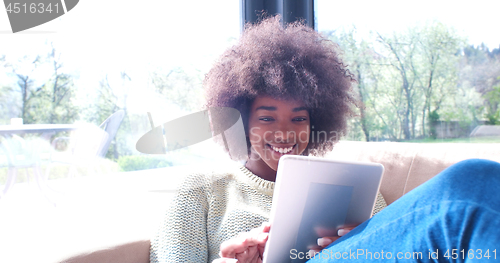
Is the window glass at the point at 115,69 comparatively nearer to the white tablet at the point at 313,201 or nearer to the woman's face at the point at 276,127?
the woman's face at the point at 276,127

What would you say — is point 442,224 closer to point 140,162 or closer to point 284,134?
point 284,134

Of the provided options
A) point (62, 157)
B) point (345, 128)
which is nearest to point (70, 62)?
point (62, 157)

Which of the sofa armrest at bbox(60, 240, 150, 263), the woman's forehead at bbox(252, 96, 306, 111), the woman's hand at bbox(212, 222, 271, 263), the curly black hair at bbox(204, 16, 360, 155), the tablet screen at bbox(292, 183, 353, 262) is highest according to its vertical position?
the curly black hair at bbox(204, 16, 360, 155)

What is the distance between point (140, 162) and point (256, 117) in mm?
617

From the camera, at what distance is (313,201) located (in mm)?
708

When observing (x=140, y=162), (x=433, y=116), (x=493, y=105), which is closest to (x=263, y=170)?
(x=140, y=162)

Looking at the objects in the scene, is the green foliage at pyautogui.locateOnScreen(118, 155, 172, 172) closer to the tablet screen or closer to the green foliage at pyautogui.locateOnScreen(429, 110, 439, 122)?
the tablet screen

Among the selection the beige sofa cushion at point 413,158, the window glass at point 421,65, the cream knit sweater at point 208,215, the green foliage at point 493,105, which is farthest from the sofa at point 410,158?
the green foliage at point 493,105

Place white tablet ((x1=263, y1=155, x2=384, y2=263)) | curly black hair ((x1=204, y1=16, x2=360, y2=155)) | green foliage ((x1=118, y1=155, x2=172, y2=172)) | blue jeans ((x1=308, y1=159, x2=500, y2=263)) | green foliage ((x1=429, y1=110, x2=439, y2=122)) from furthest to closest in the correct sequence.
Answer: green foliage ((x1=429, y1=110, x2=439, y2=122)) < green foliage ((x1=118, y1=155, x2=172, y2=172)) < curly black hair ((x1=204, y1=16, x2=360, y2=155)) < white tablet ((x1=263, y1=155, x2=384, y2=263)) < blue jeans ((x1=308, y1=159, x2=500, y2=263))

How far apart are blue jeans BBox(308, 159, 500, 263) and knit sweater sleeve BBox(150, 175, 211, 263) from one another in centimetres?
43

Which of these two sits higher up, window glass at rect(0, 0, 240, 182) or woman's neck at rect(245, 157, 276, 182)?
window glass at rect(0, 0, 240, 182)

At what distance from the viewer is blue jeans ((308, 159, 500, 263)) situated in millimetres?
513

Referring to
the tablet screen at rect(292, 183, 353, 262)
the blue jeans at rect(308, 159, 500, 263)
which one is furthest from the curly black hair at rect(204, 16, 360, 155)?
the blue jeans at rect(308, 159, 500, 263)

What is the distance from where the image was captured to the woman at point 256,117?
96 centimetres
